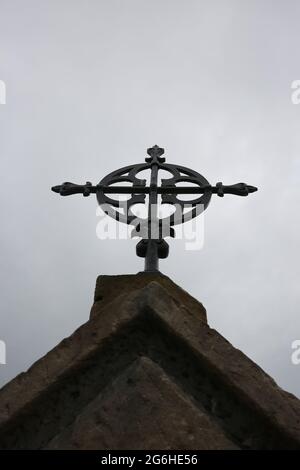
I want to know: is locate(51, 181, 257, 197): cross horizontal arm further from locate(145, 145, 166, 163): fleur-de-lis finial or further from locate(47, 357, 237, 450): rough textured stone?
locate(47, 357, 237, 450): rough textured stone

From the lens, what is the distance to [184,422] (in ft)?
5.44

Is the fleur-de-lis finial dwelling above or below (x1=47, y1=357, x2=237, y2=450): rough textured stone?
above

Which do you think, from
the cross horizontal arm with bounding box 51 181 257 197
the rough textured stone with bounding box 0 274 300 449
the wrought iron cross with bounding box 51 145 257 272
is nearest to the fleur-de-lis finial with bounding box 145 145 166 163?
the wrought iron cross with bounding box 51 145 257 272

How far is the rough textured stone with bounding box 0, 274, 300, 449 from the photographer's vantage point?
1655mm

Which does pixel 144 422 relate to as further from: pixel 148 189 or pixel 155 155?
pixel 155 155

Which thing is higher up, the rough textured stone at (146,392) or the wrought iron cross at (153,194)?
the wrought iron cross at (153,194)

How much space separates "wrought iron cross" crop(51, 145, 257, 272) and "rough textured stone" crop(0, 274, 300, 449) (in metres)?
0.62

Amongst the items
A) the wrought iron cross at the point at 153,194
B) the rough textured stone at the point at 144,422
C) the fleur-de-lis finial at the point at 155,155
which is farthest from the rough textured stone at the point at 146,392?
the fleur-de-lis finial at the point at 155,155

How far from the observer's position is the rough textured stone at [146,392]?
166 centimetres

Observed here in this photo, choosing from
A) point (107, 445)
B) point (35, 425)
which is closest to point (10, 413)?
point (35, 425)

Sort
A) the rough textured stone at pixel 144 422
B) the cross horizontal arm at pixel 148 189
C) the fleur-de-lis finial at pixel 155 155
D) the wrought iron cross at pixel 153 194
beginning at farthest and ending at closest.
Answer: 1. the fleur-de-lis finial at pixel 155 155
2. the cross horizontal arm at pixel 148 189
3. the wrought iron cross at pixel 153 194
4. the rough textured stone at pixel 144 422

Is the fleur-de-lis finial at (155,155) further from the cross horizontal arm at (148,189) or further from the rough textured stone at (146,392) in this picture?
the rough textured stone at (146,392)

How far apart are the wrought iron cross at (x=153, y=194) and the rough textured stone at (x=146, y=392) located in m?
0.62

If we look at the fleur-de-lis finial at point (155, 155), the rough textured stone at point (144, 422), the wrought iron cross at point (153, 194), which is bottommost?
the rough textured stone at point (144, 422)
